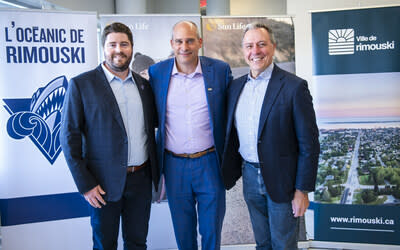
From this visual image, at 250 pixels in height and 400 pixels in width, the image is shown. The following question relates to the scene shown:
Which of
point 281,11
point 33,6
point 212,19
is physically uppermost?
point 281,11

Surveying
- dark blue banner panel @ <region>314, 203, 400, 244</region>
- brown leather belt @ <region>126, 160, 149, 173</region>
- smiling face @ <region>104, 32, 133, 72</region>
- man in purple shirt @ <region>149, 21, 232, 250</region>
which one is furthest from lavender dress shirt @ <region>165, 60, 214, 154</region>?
dark blue banner panel @ <region>314, 203, 400, 244</region>

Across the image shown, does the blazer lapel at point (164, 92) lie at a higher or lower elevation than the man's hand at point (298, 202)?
higher

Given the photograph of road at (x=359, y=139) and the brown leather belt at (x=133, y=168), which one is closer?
the brown leather belt at (x=133, y=168)

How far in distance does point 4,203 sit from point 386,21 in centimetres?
387

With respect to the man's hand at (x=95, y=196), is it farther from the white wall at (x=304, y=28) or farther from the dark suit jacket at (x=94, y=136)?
the white wall at (x=304, y=28)

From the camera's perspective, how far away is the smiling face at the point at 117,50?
1.96 metres

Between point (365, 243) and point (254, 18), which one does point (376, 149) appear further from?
point (254, 18)

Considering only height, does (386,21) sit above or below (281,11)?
below

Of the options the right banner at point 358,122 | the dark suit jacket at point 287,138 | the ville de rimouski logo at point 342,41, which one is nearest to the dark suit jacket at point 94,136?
the dark suit jacket at point 287,138

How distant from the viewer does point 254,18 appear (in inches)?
122

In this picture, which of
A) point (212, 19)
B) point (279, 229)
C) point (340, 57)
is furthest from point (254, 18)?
point (279, 229)

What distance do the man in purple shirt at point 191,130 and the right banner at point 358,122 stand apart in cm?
144

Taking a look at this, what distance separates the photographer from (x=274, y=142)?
1.75 meters

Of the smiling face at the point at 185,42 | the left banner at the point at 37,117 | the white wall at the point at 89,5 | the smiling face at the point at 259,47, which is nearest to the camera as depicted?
the smiling face at the point at 259,47
